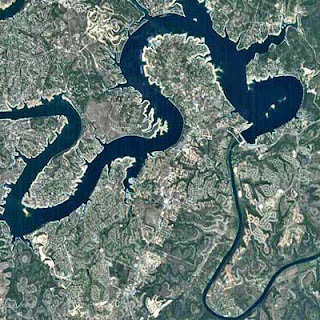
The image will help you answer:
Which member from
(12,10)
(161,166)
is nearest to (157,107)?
(161,166)

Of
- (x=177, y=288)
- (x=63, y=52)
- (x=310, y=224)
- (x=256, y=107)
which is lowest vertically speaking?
(x=177, y=288)

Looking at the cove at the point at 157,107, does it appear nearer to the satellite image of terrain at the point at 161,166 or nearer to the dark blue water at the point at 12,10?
the satellite image of terrain at the point at 161,166

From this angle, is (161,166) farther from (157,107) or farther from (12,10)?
(12,10)

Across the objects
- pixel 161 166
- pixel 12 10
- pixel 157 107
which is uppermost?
pixel 12 10

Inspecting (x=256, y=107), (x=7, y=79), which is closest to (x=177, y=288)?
(x=256, y=107)

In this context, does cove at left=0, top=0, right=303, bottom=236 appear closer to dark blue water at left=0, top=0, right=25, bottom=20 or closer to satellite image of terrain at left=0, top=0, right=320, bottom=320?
satellite image of terrain at left=0, top=0, right=320, bottom=320

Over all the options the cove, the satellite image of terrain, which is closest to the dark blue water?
the satellite image of terrain

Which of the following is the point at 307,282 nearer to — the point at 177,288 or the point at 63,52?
the point at 177,288

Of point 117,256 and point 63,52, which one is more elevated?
point 63,52
